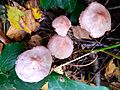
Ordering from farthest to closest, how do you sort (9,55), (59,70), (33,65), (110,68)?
1. (110,68)
2. (59,70)
3. (9,55)
4. (33,65)

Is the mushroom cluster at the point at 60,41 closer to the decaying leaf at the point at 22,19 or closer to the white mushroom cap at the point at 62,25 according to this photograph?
the white mushroom cap at the point at 62,25

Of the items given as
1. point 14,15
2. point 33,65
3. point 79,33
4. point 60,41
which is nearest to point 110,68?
point 79,33

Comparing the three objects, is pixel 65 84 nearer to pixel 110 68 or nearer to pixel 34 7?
pixel 110 68

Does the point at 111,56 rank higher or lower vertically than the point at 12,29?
lower

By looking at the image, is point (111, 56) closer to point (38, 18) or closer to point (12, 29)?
point (38, 18)

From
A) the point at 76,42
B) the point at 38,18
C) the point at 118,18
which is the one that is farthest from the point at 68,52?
the point at 118,18

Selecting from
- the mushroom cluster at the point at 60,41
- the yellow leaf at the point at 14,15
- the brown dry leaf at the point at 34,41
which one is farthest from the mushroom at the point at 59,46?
the yellow leaf at the point at 14,15
